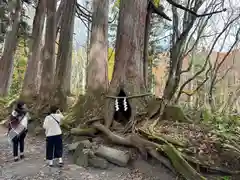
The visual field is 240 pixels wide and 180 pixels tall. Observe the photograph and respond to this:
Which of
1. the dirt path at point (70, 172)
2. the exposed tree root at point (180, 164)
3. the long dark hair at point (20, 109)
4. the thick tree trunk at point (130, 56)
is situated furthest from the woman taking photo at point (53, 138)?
the exposed tree root at point (180, 164)

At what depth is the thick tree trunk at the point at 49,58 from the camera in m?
12.4

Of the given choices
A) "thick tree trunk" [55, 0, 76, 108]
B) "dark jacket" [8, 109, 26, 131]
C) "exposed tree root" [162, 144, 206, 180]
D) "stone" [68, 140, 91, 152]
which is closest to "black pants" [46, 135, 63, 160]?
"stone" [68, 140, 91, 152]

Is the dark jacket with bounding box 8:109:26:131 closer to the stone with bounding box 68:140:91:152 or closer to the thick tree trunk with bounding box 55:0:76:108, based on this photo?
the stone with bounding box 68:140:91:152

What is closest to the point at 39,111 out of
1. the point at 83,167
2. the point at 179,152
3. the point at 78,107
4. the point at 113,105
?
the point at 78,107

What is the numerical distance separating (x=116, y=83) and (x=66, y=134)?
100 inches

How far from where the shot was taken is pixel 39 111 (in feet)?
39.2

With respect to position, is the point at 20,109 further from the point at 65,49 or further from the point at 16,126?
the point at 65,49

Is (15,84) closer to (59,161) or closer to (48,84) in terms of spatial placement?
(48,84)

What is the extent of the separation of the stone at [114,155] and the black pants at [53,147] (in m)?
0.94

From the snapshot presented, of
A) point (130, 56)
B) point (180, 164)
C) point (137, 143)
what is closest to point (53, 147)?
point (137, 143)

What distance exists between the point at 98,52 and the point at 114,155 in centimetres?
423

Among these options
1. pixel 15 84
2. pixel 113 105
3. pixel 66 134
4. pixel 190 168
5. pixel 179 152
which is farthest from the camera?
pixel 15 84

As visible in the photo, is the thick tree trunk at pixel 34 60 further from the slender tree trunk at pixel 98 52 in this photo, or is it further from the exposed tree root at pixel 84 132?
the exposed tree root at pixel 84 132

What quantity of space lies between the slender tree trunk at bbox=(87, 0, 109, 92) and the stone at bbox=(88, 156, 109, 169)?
2955 millimetres
